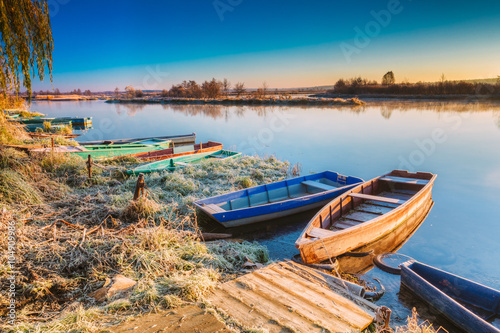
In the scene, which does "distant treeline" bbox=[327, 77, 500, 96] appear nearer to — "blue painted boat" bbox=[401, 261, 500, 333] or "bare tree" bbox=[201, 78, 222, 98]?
"bare tree" bbox=[201, 78, 222, 98]

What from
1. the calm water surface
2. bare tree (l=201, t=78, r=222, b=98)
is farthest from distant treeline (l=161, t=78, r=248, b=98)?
the calm water surface

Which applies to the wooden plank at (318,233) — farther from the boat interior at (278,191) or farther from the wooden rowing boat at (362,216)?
the boat interior at (278,191)

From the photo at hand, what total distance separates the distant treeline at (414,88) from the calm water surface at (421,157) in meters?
19.6

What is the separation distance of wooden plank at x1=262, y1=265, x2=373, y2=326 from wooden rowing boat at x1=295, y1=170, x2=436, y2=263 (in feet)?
2.58

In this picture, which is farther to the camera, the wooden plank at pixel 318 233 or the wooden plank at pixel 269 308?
the wooden plank at pixel 318 233

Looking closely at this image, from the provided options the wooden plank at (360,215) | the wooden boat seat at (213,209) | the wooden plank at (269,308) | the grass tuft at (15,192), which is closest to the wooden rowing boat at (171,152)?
the grass tuft at (15,192)

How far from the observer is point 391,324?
193 inches

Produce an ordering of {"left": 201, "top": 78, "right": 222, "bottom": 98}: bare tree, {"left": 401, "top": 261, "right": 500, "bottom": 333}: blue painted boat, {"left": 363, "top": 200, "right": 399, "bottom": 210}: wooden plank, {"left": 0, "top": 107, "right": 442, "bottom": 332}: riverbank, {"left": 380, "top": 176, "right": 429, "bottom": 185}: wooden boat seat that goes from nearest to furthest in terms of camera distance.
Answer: {"left": 0, "top": 107, "right": 442, "bottom": 332}: riverbank → {"left": 401, "top": 261, "right": 500, "bottom": 333}: blue painted boat → {"left": 363, "top": 200, "right": 399, "bottom": 210}: wooden plank → {"left": 380, "top": 176, "right": 429, "bottom": 185}: wooden boat seat → {"left": 201, "top": 78, "right": 222, "bottom": 98}: bare tree

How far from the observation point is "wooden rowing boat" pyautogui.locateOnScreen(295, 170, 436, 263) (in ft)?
21.0

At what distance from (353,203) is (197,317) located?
6647mm

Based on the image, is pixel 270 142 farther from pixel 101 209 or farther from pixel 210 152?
pixel 101 209

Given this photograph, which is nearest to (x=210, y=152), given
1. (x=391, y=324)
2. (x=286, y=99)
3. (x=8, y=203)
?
(x=8, y=203)

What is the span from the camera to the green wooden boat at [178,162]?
1228 cm

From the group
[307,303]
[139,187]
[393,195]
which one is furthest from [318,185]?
[307,303]
